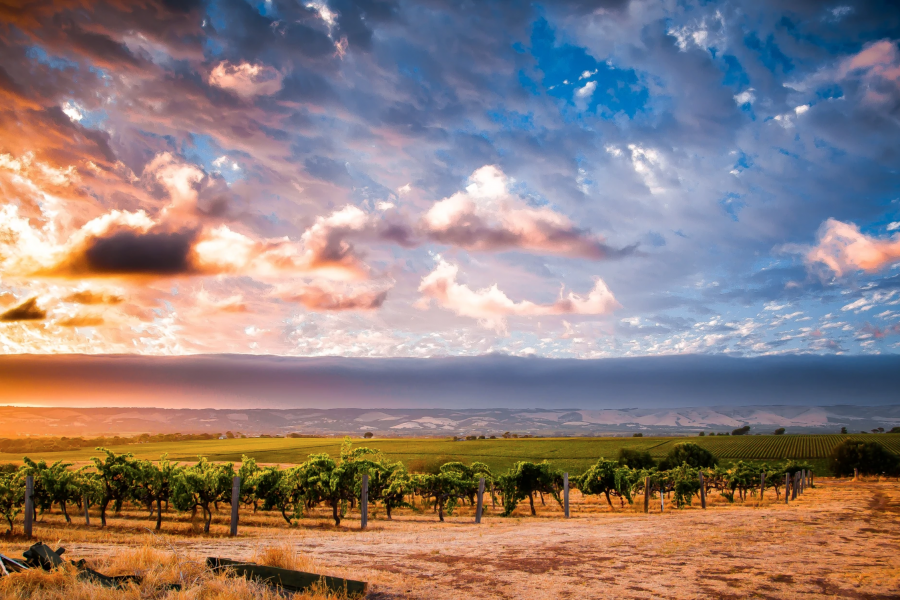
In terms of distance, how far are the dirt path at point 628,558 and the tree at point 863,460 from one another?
202 feet

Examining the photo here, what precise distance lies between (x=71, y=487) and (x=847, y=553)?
104ft

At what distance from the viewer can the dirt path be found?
9.70m

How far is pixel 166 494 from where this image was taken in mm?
23719

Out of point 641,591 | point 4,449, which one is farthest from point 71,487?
point 4,449

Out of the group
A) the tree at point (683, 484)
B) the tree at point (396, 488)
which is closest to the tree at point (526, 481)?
the tree at point (396, 488)

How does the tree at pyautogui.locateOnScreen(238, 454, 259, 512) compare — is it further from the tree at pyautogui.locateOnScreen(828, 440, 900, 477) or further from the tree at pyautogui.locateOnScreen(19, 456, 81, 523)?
the tree at pyautogui.locateOnScreen(828, 440, 900, 477)

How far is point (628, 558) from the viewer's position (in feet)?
41.8

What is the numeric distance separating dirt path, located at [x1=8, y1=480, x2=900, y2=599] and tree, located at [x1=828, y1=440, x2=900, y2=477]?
61.7 meters

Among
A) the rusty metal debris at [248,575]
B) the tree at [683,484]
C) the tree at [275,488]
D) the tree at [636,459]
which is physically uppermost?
the rusty metal debris at [248,575]

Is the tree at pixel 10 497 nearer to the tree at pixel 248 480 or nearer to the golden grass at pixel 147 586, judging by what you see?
the tree at pixel 248 480

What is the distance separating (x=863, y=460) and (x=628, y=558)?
250 feet

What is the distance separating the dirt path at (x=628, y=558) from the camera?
382 inches

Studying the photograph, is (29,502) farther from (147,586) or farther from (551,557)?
(551,557)

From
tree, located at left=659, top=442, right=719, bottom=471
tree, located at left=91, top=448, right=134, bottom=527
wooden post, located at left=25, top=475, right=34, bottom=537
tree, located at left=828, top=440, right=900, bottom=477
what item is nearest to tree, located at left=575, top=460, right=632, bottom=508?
tree, located at left=91, top=448, right=134, bottom=527
